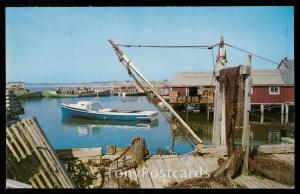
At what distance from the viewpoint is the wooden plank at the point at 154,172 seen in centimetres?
821

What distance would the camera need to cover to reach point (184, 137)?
24.2 metres

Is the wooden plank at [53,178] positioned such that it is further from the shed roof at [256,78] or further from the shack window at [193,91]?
the shack window at [193,91]

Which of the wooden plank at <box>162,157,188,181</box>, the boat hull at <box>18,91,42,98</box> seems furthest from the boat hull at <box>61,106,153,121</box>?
the boat hull at <box>18,91,42,98</box>

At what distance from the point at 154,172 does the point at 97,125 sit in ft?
80.7

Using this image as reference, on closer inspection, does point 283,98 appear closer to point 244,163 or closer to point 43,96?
point 244,163

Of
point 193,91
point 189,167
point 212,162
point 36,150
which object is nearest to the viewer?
point 36,150

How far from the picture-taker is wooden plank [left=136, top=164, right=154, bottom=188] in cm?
813

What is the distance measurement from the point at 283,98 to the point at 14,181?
28.9m

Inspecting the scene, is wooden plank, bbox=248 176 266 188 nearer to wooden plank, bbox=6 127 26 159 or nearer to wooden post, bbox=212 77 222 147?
wooden post, bbox=212 77 222 147

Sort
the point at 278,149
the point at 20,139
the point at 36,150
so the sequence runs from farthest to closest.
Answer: the point at 278,149 < the point at 36,150 < the point at 20,139

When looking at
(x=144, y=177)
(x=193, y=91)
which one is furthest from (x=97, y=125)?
(x=144, y=177)

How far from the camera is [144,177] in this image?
8.59 metres

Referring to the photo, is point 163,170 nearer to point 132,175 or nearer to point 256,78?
point 132,175
